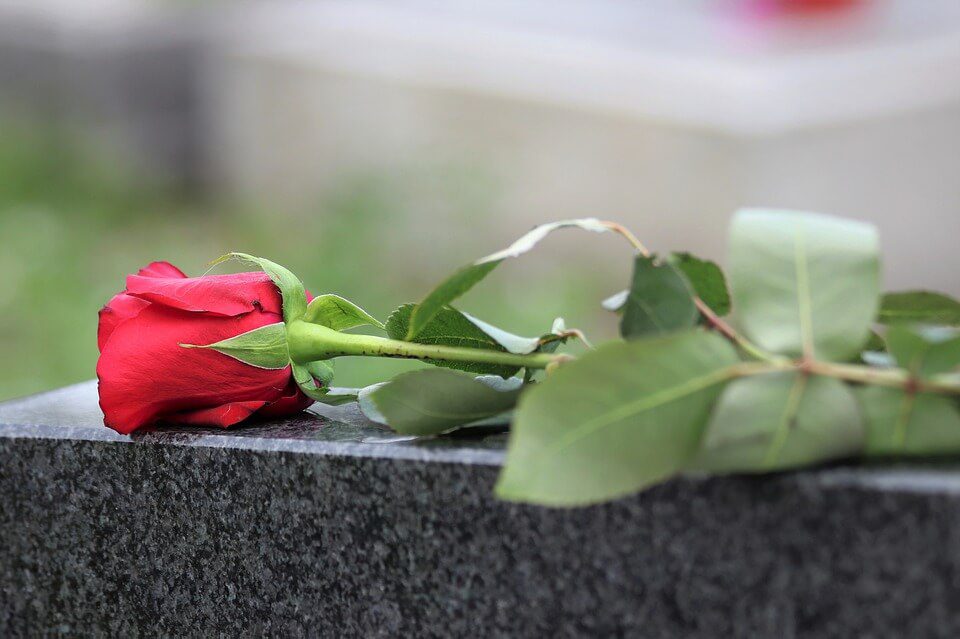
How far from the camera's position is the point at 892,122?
2.50m

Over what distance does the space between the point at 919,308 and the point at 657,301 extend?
0.10 meters

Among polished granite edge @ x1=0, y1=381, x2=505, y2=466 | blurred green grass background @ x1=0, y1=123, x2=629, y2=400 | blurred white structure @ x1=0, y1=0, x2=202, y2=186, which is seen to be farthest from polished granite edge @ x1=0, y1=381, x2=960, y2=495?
blurred white structure @ x1=0, y1=0, x2=202, y2=186

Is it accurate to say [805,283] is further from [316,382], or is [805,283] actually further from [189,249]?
[189,249]

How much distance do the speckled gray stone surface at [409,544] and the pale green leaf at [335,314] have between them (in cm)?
4

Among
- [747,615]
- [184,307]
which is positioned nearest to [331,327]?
[184,307]

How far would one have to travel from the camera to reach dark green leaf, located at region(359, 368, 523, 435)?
297 mm

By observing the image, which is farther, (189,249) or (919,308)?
(189,249)

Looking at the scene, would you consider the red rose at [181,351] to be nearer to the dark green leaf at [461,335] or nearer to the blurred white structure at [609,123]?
the dark green leaf at [461,335]

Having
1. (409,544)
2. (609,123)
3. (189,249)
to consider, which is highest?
(409,544)

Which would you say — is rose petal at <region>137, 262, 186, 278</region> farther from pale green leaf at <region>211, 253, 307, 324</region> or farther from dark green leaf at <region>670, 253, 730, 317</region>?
dark green leaf at <region>670, 253, 730, 317</region>

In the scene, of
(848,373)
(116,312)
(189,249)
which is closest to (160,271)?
(116,312)

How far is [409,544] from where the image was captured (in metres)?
0.30

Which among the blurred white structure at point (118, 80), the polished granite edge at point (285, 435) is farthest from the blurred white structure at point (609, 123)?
the polished granite edge at point (285, 435)

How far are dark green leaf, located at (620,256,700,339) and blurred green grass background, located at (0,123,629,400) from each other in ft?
3.75
